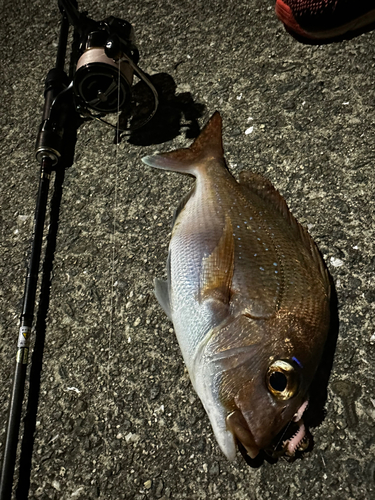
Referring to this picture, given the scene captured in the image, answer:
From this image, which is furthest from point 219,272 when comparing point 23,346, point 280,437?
point 23,346

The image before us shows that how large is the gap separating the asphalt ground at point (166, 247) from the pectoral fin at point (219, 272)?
445 mm

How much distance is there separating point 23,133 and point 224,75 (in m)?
1.59

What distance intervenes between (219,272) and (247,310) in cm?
19

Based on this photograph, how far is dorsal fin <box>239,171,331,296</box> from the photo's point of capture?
1.59 m

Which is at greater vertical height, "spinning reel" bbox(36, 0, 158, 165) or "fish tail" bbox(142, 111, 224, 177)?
"spinning reel" bbox(36, 0, 158, 165)

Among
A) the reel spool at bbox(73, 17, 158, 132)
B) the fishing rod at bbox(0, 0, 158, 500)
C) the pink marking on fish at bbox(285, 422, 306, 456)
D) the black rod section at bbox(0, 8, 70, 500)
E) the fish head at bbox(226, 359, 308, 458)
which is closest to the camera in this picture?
the fish head at bbox(226, 359, 308, 458)

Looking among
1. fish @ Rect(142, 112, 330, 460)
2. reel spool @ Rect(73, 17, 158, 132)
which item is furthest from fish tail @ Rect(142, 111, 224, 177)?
reel spool @ Rect(73, 17, 158, 132)

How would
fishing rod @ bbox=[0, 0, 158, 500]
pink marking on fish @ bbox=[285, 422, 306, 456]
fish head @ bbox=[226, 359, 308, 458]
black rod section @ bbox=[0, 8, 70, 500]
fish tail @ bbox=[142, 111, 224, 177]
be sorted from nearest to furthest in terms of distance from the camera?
fish head @ bbox=[226, 359, 308, 458], pink marking on fish @ bbox=[285, 422, 306, 456], black rod section @ bbox=[0, 8, 70, 500], fish tail @ bbox=[142, 111, 224, 177], fishing rod @ bbox=[0, 0, 158, 500]

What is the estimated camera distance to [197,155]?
1967 mm

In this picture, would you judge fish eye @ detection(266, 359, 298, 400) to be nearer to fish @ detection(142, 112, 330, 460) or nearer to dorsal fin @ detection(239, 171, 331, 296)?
fish @ detection(142, 112, 330, 460)

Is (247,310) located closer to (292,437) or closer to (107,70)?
(292,437)

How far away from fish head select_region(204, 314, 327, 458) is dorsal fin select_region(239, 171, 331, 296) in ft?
0.97

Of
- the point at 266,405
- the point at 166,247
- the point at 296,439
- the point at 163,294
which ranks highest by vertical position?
the point at 166,247

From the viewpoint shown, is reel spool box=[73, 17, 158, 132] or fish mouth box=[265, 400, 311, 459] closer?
fish mouth box=[265, 400, 311, 459]
